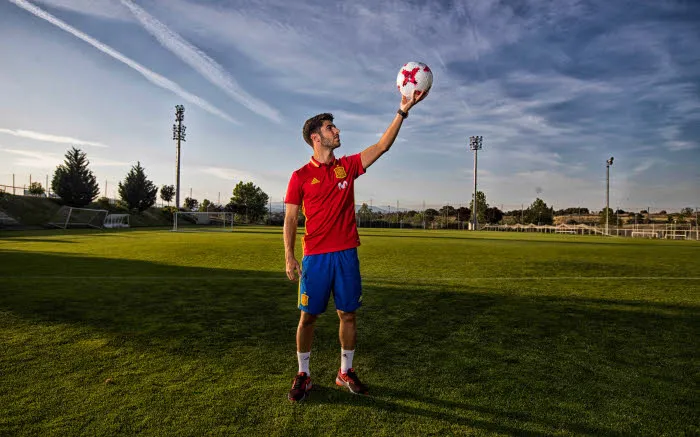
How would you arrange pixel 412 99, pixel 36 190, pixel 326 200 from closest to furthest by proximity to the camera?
pixel 326 200
pixel 412 99
pixel 36 190

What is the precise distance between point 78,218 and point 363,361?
1951 inches

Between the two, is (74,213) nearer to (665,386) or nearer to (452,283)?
(452,283)

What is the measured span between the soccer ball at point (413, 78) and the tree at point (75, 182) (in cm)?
5947

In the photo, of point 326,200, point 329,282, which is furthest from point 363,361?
point 326,200

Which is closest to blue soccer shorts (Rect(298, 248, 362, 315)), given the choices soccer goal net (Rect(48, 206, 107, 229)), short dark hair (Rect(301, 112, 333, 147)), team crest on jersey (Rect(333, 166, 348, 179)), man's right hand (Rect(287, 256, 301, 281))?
man's right hand (Rect(287, 256, 301, 281))

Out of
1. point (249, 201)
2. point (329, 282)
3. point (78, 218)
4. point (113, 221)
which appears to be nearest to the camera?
point (329, 282)

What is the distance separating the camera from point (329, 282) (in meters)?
3.54

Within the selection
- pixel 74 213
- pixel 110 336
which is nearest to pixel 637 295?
pixel 110 336

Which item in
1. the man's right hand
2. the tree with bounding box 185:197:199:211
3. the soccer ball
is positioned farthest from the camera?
the tree with bounding box 185:197:199:211

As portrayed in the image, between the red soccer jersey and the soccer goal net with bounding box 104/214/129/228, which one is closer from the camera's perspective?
the red soccer jersey

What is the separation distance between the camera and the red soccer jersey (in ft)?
11.7

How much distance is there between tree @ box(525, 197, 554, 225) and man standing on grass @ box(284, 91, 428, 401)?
8963 centimetres

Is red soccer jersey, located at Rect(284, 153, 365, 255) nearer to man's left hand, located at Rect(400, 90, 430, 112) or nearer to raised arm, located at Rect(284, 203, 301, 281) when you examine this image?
raised arm, located at Rect(284, 203, 301, 281)

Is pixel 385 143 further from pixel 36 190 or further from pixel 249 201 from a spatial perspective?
pixel 249 201
